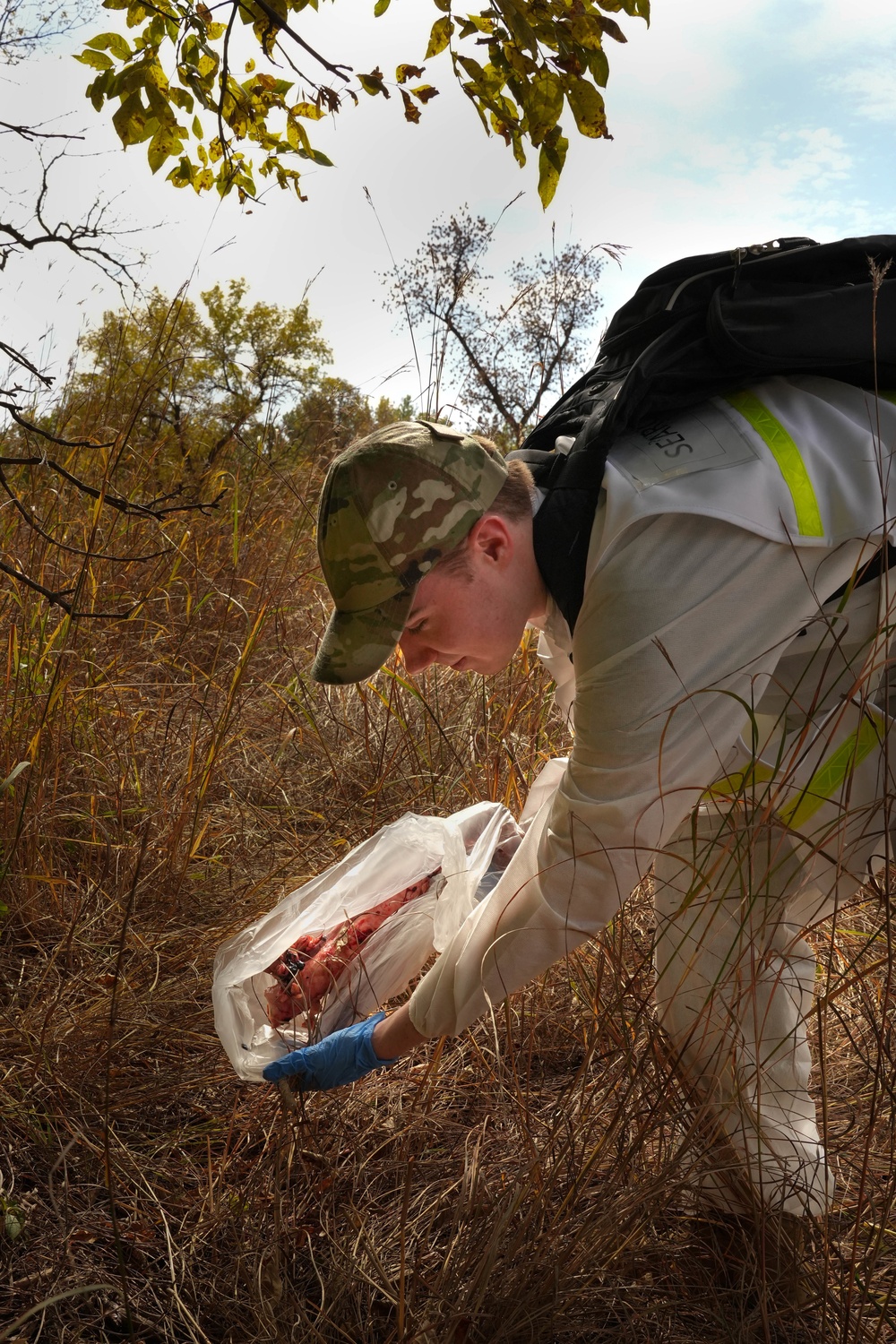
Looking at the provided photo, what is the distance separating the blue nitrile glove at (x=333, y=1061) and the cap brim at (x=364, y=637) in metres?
0.61

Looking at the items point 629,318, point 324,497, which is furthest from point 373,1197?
point 629,318

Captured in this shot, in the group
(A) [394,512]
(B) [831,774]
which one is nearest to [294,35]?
(A) [394,512]

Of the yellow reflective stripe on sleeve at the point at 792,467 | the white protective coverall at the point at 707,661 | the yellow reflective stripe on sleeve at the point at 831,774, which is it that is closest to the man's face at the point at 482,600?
the white protective coverall at the point at 707,661

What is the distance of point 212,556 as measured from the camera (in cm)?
394

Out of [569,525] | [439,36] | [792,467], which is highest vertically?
[439,36]

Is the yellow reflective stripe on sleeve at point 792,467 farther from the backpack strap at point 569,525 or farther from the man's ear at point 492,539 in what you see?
the man's ear at point 492,539

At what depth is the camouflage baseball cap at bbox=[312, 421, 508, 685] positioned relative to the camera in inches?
62.4

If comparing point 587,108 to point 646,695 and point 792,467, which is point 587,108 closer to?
point 792,467

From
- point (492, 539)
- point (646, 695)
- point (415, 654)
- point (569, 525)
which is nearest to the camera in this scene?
point (646, 695)

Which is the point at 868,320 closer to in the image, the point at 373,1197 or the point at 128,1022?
the point at 373,1197

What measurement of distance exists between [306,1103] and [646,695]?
125cm

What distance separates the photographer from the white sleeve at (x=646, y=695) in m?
1.39

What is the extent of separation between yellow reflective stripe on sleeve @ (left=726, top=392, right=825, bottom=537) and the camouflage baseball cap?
1.38 ft

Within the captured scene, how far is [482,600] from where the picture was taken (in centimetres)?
165
